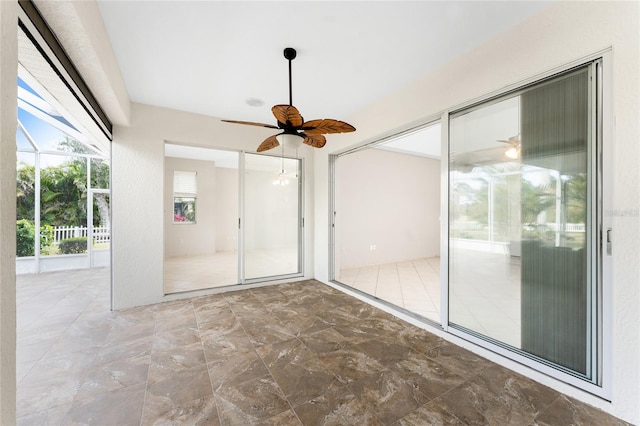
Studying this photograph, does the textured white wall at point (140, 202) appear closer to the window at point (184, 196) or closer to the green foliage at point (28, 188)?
the green foliage at point (28, 188)

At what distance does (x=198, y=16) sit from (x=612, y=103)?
3.03 metres

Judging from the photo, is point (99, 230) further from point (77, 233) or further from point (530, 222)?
point (530, 222)

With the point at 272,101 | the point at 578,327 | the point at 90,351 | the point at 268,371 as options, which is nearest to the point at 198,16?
the point at 272,101

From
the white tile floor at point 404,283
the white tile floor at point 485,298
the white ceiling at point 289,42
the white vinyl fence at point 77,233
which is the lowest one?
the white tile floor at point 404,283

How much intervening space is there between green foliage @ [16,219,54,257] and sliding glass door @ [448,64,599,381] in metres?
7.60

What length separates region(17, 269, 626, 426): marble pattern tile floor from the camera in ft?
5.24

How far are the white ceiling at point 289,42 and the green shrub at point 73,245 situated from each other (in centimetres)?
449

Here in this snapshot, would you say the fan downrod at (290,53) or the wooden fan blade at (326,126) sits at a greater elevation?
the fan downrod at (290,53)

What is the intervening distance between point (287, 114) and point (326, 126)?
1.30 feet

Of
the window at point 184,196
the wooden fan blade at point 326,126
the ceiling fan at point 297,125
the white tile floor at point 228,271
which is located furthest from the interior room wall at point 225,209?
the wooden fan blade at point 326,126

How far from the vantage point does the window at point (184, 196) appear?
24.6ft

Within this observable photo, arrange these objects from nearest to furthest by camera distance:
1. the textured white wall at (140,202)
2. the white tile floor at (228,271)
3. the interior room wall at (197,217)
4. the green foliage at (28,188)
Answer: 1. the textured white wall at (140,202)
2. the white tile floor at (228,271)
3. the green foliage at (28,188)
4. the interior room wall at (197,217)

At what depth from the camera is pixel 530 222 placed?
2.04 meters

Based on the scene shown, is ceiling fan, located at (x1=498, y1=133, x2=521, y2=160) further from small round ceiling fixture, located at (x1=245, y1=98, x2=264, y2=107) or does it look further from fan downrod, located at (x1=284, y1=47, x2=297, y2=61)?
small round ceiling fixture, located at (x1=245, y1=98, x2=264, y2=107)
